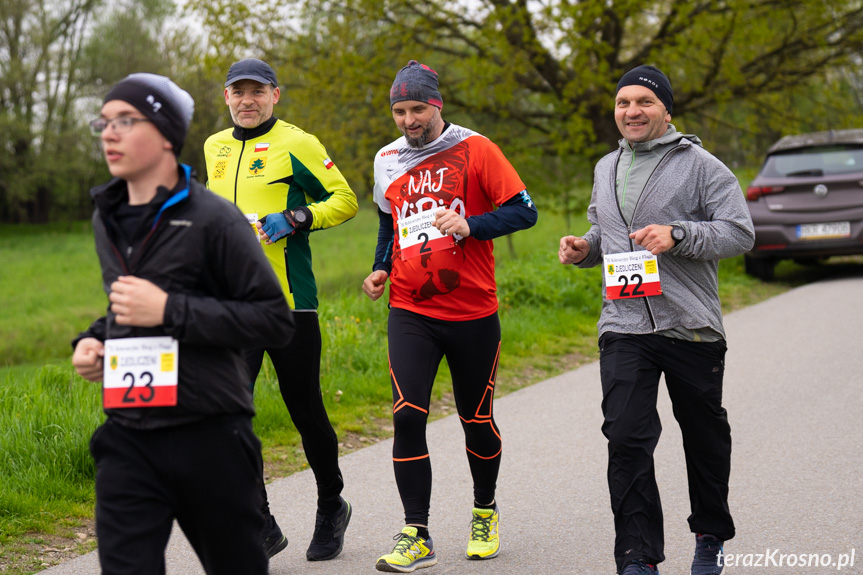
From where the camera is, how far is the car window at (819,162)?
507 inches

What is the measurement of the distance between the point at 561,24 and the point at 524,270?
5.02 metres

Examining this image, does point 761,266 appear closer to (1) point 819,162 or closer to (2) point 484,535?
(1) point 819,162

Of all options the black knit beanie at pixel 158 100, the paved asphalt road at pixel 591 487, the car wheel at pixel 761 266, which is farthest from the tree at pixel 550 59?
the black knit beanie at pixel 158 100

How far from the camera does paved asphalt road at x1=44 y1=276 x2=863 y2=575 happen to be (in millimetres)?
4391

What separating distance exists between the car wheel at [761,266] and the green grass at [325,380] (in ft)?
0.65

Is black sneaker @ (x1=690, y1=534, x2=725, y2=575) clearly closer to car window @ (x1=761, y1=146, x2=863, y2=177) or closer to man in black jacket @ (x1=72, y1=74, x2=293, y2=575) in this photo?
man in black jacket @ (x1=72, y1=74, x2=293, y2=575)

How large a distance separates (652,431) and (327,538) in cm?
158

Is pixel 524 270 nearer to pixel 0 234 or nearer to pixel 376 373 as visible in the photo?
pixel 376 373

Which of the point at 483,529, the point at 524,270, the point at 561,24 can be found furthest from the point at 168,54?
the point at 483,529

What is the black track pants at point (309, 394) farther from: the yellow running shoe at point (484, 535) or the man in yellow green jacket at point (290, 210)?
the yellow running shoe at point (484, 535)

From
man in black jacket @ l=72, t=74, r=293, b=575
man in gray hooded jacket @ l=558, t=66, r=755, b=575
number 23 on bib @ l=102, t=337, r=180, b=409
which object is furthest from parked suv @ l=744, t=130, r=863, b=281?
number 23 on bib @ l=102, t=337, r=180, b=409

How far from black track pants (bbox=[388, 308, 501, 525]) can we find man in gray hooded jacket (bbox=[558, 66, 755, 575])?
60cm

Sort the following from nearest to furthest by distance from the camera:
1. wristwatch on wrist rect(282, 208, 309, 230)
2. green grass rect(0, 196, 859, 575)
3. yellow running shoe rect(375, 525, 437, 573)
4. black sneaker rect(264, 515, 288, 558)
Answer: yellow running shoe rect(375, 525, 437, 573)
wristwatch on wrist rect(282, 208, 309, 230)
black sneaker rect(264, 515, 288, 558)
green grass rect(0, 196, 859, 575)

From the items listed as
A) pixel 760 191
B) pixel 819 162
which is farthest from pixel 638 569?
pixel 819 162
